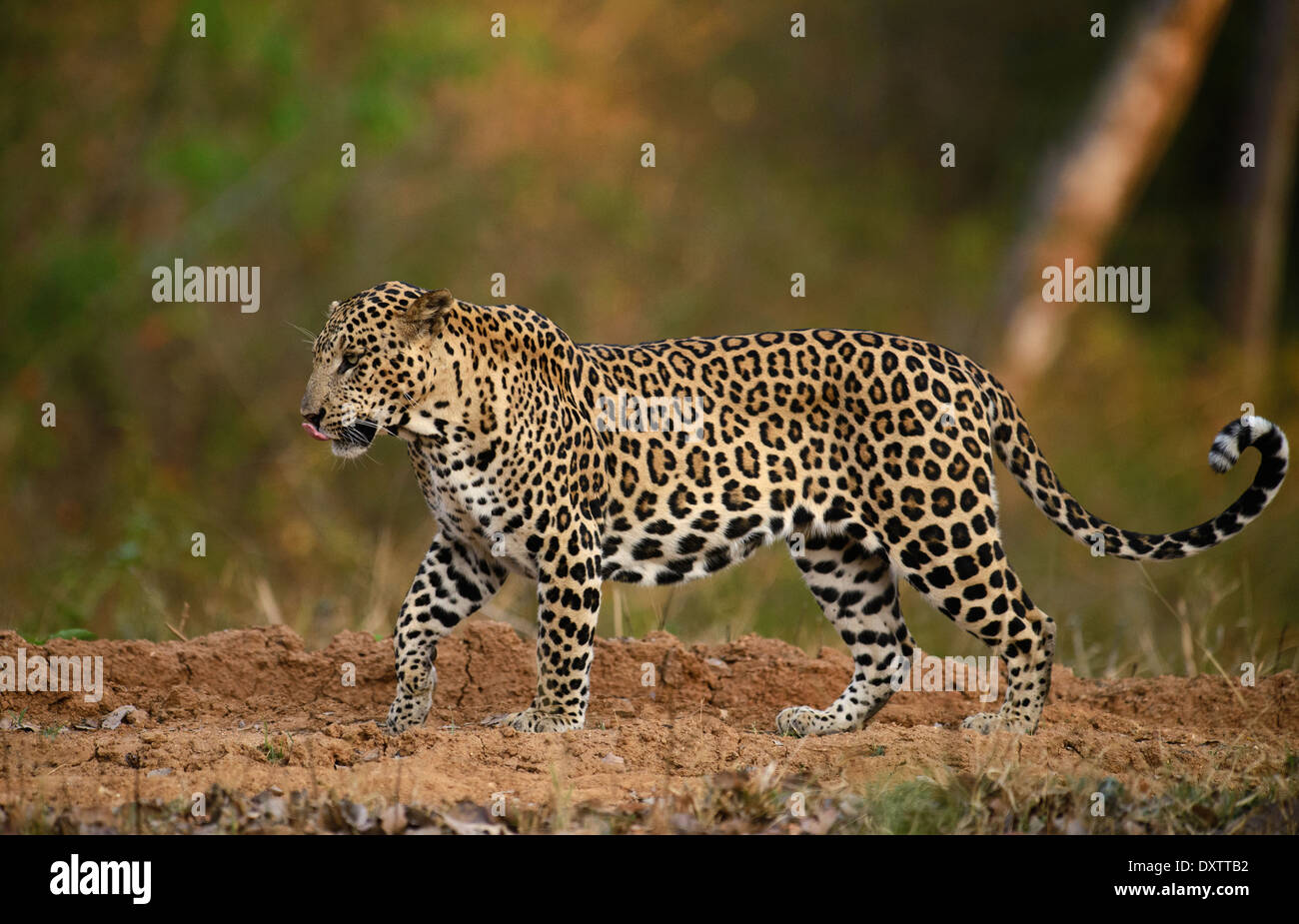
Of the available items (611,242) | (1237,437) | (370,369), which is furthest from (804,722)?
(611,242)

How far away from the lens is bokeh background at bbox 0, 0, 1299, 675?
11719 mm

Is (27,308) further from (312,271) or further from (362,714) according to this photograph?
(362,714)

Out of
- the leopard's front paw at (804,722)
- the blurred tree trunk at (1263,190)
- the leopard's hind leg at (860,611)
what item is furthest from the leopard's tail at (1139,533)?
the blurred tree trunk at (1263,190)

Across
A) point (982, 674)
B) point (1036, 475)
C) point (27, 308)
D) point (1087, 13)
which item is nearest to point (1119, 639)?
point (982, 674)

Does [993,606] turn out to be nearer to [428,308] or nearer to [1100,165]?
[428,308]

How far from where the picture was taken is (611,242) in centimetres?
1620

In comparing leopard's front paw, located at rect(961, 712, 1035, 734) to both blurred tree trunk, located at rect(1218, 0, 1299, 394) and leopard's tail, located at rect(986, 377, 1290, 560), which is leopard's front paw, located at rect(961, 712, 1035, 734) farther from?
blurred tree trunk, located at rect(1218, 0, 1299, 394)

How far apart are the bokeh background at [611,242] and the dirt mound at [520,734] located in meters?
0.97

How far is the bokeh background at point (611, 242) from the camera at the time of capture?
11.7m

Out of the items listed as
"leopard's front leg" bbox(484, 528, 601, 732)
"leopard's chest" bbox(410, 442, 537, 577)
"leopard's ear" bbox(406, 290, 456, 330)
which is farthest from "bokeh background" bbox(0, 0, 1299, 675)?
"leopard's ear" bbox(406, 290, 456, 330)

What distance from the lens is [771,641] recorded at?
809 centimetres

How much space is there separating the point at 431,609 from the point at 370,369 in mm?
1264

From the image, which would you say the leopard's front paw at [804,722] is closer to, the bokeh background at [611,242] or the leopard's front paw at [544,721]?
the leopard's front paw at [544,721]

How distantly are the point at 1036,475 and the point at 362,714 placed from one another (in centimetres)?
359
